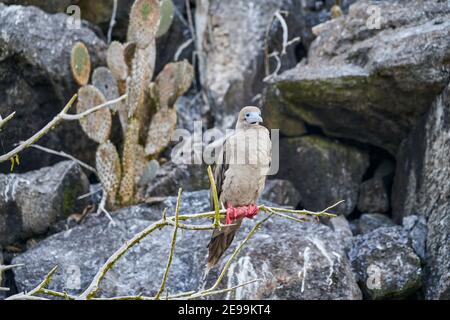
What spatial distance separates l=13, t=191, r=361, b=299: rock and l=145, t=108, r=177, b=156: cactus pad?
0.79 metres

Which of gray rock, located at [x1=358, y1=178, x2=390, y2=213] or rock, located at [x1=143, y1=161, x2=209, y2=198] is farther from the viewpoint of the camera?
gray rock, located at [x1=358, y1=178, x2=390, y2=213]

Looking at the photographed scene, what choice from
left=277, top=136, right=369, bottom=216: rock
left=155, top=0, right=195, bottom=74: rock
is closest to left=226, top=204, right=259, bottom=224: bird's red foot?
left=277, top=136, right=369, bottom=216: rock

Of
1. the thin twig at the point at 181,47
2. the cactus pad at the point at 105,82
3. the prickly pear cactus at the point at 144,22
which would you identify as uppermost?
the prickly pear cactus at the point at 144,22

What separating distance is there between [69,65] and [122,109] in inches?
29.1

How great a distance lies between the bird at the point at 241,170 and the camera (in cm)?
512

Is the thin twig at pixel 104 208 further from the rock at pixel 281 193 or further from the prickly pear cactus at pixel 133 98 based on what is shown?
the rock at pixel 281 193

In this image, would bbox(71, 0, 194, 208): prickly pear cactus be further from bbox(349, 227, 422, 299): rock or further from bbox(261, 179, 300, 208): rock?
bbox(349, 227, 422, 299): rock

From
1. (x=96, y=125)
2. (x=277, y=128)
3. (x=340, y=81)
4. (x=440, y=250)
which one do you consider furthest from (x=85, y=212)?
(x=440, y=250)

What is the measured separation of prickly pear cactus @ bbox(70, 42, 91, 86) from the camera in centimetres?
706

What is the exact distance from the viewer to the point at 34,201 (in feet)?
23.3

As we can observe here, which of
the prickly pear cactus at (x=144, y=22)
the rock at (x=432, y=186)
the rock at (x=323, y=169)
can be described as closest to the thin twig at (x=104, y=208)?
the prickly pear cactus at (x=144, y=22)

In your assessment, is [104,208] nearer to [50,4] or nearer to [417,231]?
[50,4]

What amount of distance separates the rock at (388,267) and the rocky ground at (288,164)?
0.4 inches

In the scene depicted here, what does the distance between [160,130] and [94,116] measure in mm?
670
